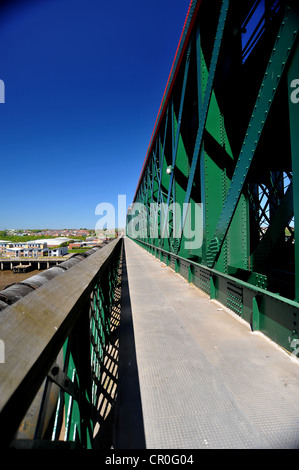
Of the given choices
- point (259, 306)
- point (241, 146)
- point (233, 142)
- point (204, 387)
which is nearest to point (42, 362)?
point (204, 387)

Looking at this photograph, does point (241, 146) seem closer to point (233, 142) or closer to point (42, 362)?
point (233, 142)

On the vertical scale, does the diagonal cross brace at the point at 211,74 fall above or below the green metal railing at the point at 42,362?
above

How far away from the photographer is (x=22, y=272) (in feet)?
155

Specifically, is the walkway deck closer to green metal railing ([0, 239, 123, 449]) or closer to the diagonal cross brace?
green metal railing ([0, 239, 123, 449])

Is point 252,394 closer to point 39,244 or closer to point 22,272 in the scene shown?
point 22,272

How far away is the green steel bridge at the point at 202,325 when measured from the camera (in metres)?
0.96

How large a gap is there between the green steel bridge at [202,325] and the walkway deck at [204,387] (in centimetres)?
1

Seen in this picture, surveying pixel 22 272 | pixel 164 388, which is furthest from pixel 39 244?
pixel 164 388

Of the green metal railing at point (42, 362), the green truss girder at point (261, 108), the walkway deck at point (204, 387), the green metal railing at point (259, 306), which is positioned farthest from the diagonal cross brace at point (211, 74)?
the green metal railing at point (42, 362)

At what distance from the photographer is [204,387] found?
204cm

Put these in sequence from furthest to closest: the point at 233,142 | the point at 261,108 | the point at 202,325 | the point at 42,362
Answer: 1. the point at 233,142
2. the point at 202,325
3. the point at 261,108
4. the point at 42,362

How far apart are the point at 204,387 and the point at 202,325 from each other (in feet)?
4.59

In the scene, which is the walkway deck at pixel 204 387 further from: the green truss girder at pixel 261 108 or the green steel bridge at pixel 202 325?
the green truss girder at pixel 261 108
